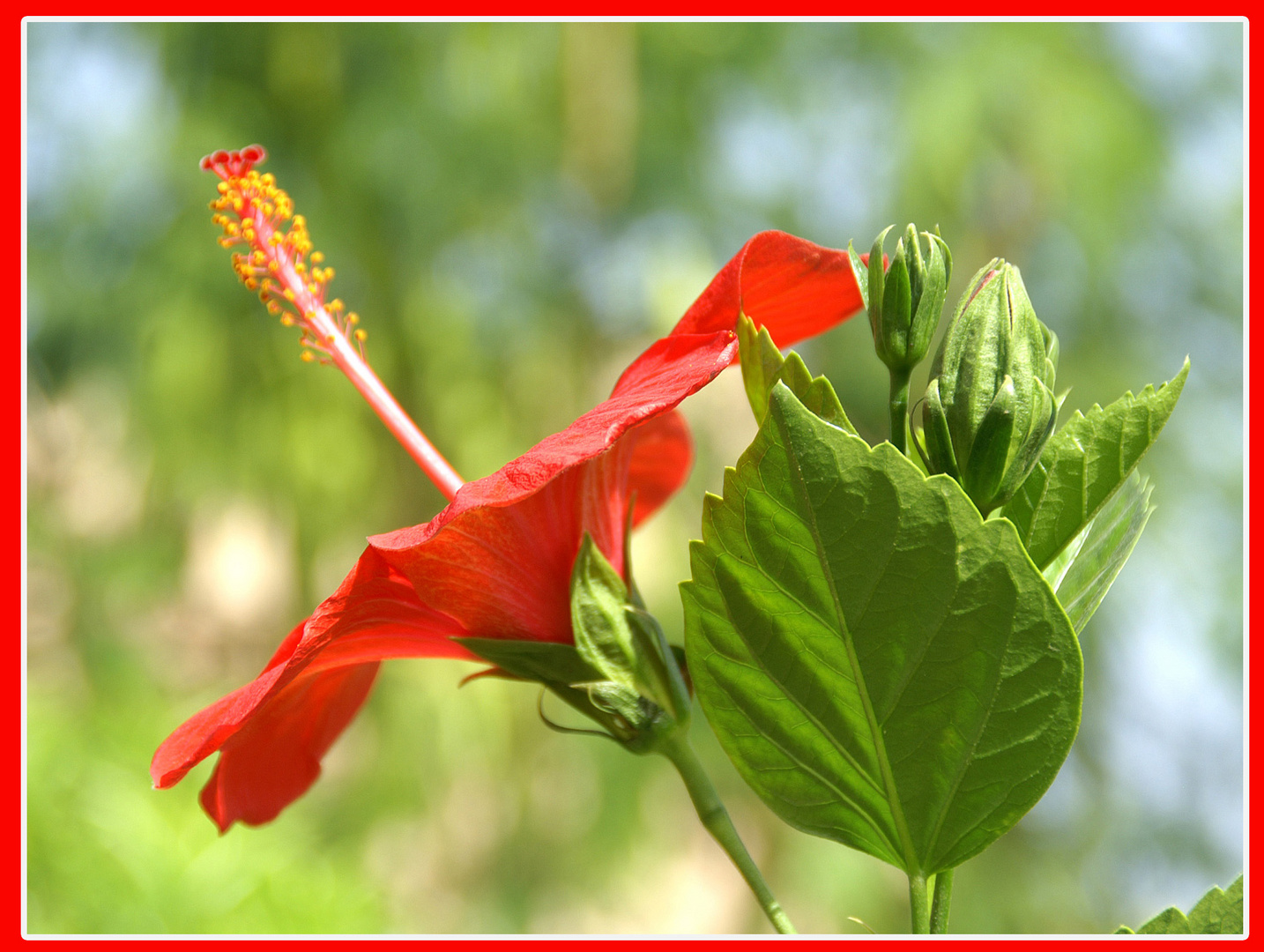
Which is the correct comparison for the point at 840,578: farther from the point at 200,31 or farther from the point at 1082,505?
the point at 200,31

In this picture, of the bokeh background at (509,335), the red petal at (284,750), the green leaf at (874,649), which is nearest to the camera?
the green leaf at (874,649)

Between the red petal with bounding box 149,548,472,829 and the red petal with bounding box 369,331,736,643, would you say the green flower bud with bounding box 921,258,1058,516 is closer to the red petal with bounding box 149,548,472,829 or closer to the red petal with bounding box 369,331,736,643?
the red petal with bounding box 369,331,736,643

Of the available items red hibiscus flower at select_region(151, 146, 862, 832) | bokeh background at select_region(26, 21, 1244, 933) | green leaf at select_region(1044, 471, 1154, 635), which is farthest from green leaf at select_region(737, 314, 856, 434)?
bokeh background at select_region(26, 21, 1244, 933)

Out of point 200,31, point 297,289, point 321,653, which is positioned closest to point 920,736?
point 321,653

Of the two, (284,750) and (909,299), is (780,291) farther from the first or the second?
(284,750)

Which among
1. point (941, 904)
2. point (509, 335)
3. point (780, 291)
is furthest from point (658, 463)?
point (509, 335)

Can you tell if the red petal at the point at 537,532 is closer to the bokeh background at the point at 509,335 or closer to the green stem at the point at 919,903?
the green stem at the point at 919,903

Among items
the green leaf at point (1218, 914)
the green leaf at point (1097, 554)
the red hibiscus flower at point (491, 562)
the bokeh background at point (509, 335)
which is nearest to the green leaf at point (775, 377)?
the red hibiscus flower at point (491, 562)
